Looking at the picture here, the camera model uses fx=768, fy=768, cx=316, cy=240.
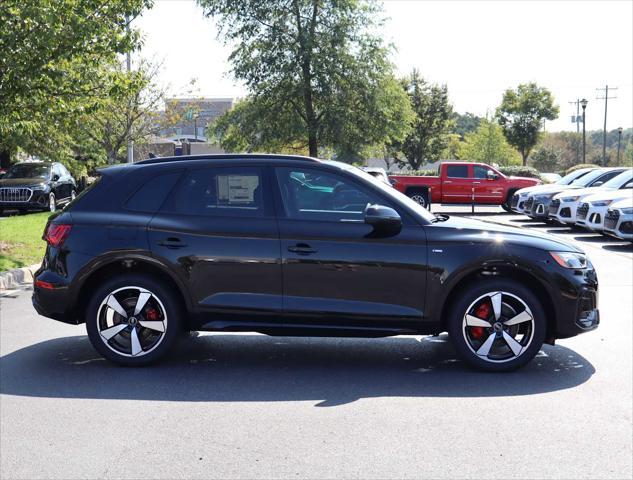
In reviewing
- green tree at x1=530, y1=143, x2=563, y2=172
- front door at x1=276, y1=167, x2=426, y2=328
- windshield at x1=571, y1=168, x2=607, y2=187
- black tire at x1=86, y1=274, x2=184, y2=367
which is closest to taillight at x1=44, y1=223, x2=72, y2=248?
black tire at x1=86, y1=274, x2=184, y2=367

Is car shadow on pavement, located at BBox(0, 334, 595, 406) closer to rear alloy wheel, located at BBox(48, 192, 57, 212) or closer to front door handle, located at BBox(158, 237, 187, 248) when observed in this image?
front door handle, located at BBox(158, 237, 187, 248)

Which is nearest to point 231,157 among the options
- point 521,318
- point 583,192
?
point 521,318

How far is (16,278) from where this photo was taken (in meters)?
11.3

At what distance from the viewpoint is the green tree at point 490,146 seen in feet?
235

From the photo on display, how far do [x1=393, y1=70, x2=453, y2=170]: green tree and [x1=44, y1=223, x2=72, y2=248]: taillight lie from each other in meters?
54.3

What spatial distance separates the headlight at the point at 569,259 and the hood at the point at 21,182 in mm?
19463

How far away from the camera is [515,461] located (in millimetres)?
4438

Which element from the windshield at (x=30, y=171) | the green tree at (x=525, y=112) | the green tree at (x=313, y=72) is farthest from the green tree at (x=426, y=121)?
the windshield at (x=30, y=171)

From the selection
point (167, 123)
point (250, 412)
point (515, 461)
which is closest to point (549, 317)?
point (515, 461)

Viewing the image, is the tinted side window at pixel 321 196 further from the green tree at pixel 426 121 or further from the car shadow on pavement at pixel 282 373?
the green tree at pixel 426 121

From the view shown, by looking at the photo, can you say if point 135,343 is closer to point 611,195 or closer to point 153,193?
point 153,193

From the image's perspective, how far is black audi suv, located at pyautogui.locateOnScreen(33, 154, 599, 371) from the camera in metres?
6.20

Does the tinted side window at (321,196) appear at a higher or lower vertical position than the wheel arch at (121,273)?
→ higher

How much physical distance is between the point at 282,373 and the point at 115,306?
1487 mm
